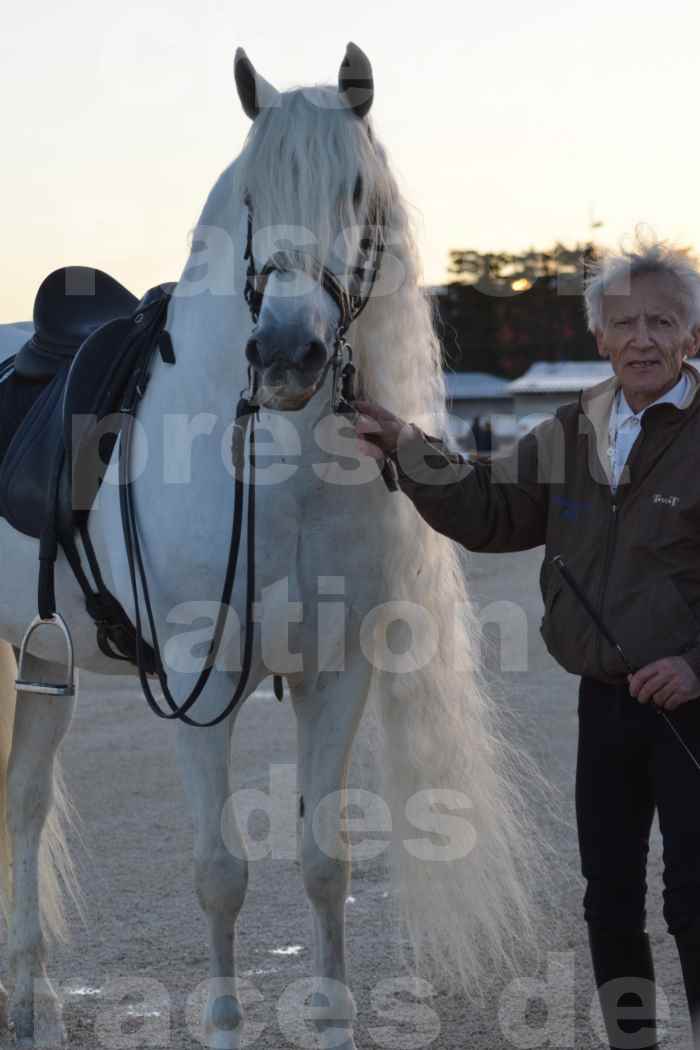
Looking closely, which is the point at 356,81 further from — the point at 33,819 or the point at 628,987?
the point at 33,819

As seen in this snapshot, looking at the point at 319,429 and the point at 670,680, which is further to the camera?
the point at 319,429

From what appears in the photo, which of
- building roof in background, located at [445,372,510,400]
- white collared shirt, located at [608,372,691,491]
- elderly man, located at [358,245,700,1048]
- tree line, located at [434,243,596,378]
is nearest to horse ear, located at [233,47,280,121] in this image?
elderly man, located at [358,245,700,1048]

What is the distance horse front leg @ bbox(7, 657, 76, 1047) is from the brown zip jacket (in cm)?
→ 160

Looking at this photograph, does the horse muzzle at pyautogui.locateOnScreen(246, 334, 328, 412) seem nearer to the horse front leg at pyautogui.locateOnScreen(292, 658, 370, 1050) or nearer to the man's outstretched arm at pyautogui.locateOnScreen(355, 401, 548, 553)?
the man's outstretched arm at pyautogui.locateOnScreen(355, 401, 548, 553)

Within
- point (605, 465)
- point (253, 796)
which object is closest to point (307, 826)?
point (605, 465)

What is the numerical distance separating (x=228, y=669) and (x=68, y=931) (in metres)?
1.60

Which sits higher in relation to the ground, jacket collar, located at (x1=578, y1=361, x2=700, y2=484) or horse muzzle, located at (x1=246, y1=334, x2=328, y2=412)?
horse muzzle, located at (x1=246, y1=334, x2=328, y2=412)

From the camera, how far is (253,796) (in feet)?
18.9

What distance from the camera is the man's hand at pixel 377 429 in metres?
2.85

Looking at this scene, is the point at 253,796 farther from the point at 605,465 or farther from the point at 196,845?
the point at 605,465

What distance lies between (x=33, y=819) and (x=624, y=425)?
7.19ft

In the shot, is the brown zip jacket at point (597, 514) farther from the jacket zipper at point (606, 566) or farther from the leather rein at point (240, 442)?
the leather rein at point (240, 442)

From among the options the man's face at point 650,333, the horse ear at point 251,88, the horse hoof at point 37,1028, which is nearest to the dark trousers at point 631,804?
the man's face at point 650,333

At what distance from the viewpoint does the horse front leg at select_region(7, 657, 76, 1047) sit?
3.79 m
